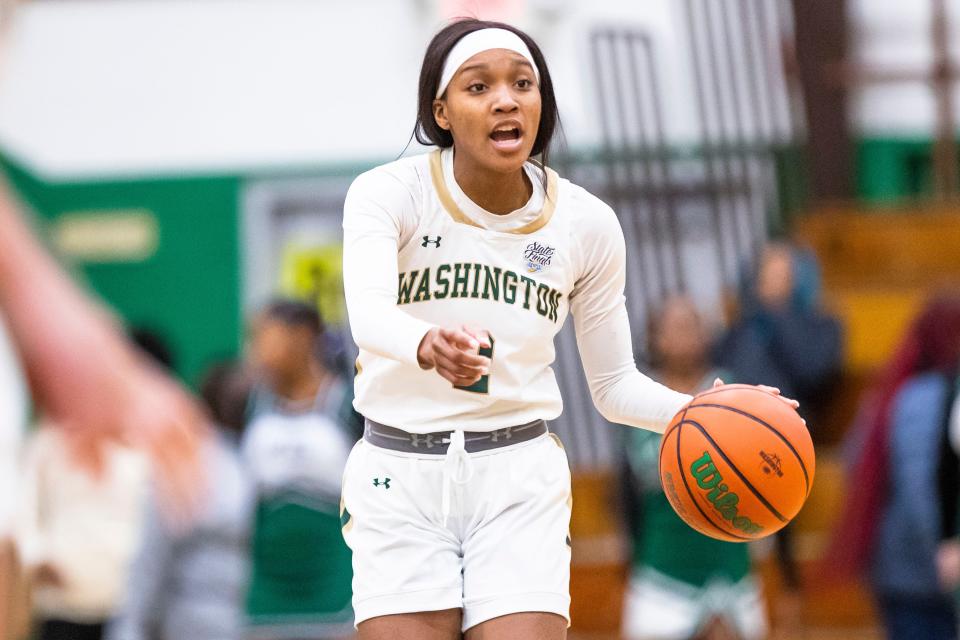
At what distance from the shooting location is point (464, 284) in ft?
12.6

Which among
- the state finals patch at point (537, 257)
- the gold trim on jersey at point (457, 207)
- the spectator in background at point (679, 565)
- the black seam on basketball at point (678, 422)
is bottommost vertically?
the spectator in background at point (679, 565)

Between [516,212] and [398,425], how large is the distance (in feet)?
1.93

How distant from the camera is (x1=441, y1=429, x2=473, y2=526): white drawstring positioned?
3.78m

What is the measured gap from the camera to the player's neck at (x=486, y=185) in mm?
3916

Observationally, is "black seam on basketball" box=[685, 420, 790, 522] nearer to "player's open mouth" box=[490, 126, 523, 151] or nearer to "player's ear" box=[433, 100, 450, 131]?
"player's open mouth" box=[490, 126, 523, 151]

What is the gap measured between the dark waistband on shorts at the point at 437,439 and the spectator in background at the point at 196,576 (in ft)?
8.02

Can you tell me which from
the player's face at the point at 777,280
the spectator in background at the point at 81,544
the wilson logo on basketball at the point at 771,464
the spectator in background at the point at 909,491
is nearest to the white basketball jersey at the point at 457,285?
the wilson logo on basketball at the point at 771,464

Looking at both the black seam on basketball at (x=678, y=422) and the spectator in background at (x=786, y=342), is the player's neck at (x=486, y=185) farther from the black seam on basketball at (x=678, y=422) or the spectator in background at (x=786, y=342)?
the spectator in background at (x=786, y=342)

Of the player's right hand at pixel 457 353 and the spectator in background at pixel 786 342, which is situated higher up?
the player's right hand at pixel 457 353

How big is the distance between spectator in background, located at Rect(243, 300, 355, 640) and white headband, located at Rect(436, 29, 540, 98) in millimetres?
2638

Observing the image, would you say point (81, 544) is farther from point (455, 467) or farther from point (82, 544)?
point (455, 467)

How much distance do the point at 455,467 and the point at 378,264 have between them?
51cm

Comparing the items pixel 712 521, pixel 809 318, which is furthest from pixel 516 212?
pixel 809 318

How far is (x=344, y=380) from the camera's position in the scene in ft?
22.0
